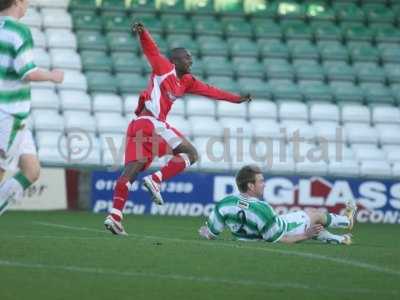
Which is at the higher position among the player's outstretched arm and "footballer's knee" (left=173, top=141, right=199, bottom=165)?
the player's outstretched arm

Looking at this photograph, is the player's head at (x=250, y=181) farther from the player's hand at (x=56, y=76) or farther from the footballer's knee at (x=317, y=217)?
the player's hand at (x=56, y=76)

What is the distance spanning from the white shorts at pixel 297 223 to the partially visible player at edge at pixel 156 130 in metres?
1.54

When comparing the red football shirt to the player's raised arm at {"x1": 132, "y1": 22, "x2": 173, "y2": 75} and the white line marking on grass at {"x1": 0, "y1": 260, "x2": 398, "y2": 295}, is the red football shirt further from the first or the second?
the white line marking on grass at {"x1": 0, "y1": 260, "x2": 398, "y2": 295}

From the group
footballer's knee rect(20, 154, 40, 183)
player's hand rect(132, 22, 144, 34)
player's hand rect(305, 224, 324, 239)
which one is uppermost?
player's hand rect(132, 22, 144, 34)

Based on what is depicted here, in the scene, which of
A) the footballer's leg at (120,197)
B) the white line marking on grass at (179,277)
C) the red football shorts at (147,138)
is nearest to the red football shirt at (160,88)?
the red football shorts at (147,138)

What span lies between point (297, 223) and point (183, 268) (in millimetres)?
2790

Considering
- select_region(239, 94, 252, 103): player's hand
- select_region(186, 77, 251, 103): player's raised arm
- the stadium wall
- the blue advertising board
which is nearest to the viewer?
select_region(239, 94, 252, 103): player's hand

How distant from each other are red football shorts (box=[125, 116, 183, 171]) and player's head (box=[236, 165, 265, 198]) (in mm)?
1518

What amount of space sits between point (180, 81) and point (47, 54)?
28.2 ft

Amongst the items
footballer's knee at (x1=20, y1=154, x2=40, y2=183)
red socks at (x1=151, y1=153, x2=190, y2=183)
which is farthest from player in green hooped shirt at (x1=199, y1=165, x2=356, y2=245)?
footballer's knee at (x1=20, y1=154, x2=40, y2=183)

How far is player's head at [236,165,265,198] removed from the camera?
33.4 ft

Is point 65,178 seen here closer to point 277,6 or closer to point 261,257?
point 277,6

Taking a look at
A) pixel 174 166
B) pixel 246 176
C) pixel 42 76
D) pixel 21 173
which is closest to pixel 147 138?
pixel 174 166

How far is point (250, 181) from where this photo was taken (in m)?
10.2
